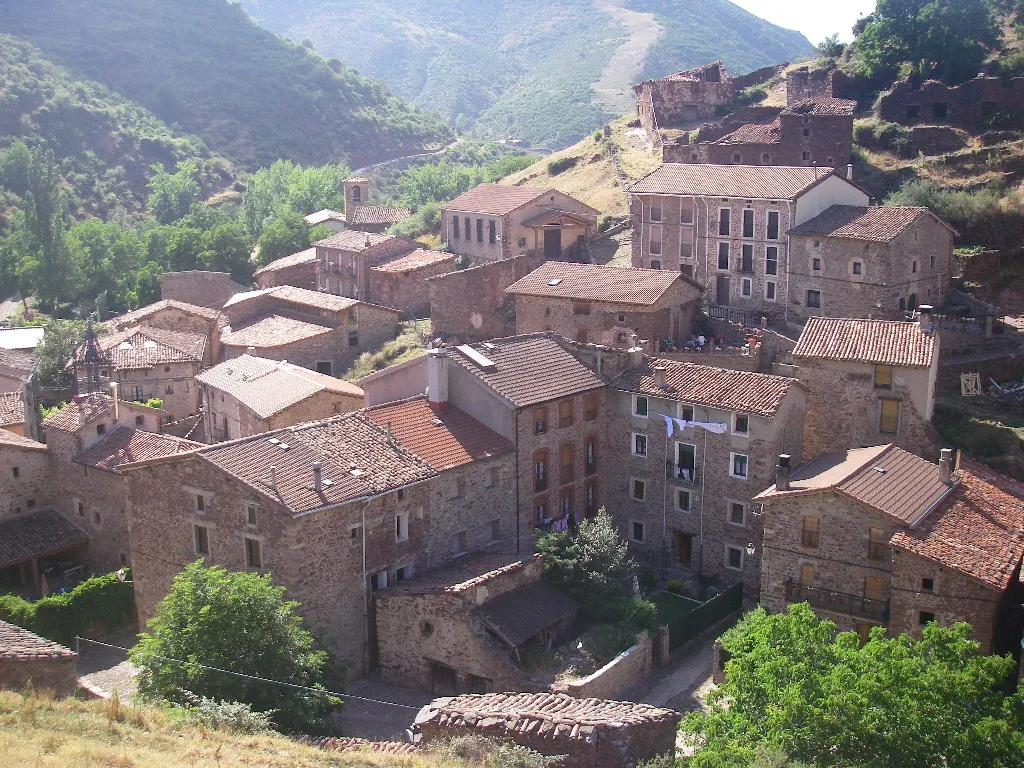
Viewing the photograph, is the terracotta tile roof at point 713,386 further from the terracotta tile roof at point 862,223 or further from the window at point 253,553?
the window at point 253,553

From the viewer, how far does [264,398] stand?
44125 millimetres

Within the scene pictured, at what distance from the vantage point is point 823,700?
23.0 metres

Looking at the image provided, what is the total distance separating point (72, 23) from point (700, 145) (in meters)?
101

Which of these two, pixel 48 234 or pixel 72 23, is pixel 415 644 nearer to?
pixel 48 234

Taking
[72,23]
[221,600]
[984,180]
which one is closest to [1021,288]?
[984,180]

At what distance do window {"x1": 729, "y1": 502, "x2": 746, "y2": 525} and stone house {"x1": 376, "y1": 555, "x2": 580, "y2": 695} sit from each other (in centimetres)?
703

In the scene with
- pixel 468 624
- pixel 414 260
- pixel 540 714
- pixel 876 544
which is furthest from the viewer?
Result: pixel 414 260

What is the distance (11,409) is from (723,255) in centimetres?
3271

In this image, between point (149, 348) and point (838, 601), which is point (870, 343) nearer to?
point (838, 601)

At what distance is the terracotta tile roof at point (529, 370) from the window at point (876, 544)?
37.4 feet

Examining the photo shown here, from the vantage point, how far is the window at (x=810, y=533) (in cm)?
3250

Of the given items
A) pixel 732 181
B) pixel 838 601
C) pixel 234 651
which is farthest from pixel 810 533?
pixel 732 181

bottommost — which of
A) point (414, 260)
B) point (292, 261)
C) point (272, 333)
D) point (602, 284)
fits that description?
point (272, 333)

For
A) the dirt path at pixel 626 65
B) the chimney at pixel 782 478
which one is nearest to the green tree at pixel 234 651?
the chimney at pixel 782 478
